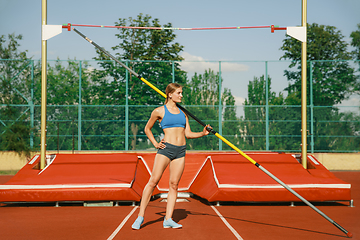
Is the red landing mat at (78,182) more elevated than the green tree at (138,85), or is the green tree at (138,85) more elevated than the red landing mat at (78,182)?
the green tree at (138,85)

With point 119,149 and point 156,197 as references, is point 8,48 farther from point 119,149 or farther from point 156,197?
point 156,197

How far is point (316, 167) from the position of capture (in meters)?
8.57

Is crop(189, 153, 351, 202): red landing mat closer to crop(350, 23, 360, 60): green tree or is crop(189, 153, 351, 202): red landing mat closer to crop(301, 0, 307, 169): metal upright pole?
Answer: crop(301, 0, 307, 169): metal upright pole

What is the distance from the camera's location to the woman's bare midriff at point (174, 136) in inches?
203

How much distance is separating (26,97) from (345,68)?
1462 centimetres

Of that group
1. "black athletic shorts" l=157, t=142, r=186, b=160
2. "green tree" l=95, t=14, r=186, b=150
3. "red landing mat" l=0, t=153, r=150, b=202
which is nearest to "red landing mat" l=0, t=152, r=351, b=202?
"red landing mat" l=0, t=153, r=150, b=202

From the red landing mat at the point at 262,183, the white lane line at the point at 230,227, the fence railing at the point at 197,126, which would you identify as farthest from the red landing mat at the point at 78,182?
the fence railing at the point at 197,126

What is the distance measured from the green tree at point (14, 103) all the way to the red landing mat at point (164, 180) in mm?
7527

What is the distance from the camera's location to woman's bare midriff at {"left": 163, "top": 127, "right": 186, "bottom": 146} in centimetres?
Answer: 514

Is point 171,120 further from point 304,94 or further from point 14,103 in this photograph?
point 14,103

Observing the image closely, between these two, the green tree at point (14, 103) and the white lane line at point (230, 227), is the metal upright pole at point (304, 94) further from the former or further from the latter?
the green tree at point (14, 103)

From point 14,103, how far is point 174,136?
42.6 feet

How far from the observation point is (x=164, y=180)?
8.73 metres

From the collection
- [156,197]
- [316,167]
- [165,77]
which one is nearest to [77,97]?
[165,77]
